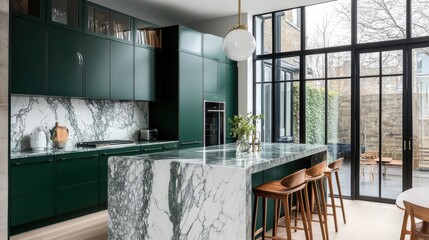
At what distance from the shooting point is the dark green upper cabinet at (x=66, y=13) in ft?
13.1

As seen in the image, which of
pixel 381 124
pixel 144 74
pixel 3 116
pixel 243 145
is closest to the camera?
pixel 3 116

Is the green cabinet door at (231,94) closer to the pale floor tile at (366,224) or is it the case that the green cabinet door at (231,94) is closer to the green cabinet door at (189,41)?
the green cabinet door at (189,41)

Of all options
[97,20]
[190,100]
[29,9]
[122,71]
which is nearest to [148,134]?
[190,100]

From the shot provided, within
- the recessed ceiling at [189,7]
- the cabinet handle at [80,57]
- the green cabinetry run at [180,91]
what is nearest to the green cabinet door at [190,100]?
the green cabinetry run at [180,91]

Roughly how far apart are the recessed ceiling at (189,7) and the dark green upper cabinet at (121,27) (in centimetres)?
69

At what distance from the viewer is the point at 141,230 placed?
2.77 metres

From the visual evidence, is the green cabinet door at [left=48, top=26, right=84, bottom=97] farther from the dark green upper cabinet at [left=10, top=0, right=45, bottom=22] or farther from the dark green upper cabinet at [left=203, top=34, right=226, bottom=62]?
the dark green upper cabinet at [left=203, top=34, right=226, bottom=62]

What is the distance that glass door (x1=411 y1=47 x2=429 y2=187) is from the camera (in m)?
4.77

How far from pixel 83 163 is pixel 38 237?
3.25ft

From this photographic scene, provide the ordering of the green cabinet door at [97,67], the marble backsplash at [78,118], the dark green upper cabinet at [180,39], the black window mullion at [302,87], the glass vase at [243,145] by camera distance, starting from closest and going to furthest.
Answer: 1. the glass vase at [243,145]
2. the marble backsplash at [78,118]
3. the green cabinet door at [97,67]
4. the dark green upper cabinet at [180,39]
5. the black window mullion at [302,87]

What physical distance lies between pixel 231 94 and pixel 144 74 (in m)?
1.84

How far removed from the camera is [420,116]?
4.81 metres

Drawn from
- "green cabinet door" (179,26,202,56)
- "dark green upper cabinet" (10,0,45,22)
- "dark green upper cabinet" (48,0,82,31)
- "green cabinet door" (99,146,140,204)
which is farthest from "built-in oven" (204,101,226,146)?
"dark green upper cabinet" (10,0,45,22)

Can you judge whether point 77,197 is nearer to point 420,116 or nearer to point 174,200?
point 174,200
